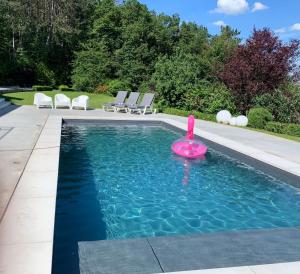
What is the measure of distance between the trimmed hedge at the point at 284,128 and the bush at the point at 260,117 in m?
0.33

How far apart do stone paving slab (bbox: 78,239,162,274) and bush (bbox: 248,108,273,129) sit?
11383mm

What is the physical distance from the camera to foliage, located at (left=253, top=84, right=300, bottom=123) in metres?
15.1

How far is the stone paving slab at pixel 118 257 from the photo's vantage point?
3357 millimetres

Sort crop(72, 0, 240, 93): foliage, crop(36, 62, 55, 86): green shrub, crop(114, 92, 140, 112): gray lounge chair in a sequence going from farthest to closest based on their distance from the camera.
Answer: crop(36, 62, 55, 86): green shrub < crop(72, 0, 240, 93): foliage < crop(114, 92, 140, 112): gray lounge chair

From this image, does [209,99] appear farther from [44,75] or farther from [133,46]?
[44,75]

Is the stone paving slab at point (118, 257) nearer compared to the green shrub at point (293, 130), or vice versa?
the stone paving slab at point (118, 257)

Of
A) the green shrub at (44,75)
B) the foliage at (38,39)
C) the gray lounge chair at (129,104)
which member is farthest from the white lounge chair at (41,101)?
the foliage at (38,39)

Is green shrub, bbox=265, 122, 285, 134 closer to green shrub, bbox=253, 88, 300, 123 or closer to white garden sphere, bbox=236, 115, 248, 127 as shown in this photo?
white garden sphere, bbox=236, 115, 248, 127

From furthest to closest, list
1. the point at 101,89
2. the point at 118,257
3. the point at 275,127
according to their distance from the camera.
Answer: the point at 101,89, the point at 275,127, the point at 118,257

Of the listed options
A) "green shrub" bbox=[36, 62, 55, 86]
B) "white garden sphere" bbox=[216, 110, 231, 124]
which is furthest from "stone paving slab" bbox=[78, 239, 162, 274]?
"green shrub" bbox=[36, 62, 55, 86]

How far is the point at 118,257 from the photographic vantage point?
3.57 metres

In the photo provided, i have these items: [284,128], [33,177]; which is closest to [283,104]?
[284,128]

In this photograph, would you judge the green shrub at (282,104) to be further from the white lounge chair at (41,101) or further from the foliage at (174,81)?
the white lounge chair at (41,101)

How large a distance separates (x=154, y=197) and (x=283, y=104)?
35.1 ft
